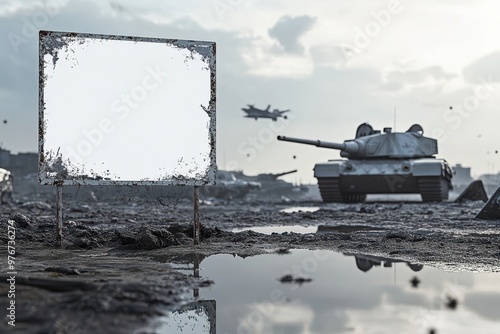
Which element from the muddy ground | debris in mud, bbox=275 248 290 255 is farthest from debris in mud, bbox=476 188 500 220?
debris in mud, bbox=275 248 290 255

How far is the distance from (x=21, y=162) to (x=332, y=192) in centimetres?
4598

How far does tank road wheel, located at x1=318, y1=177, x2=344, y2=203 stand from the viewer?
23.0m

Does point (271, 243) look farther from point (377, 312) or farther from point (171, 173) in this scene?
point (377, 312)

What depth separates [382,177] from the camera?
2258 centimetres

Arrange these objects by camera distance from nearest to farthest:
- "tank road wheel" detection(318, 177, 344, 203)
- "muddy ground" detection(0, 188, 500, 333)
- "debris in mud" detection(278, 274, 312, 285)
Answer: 1. "muddy ground" detection(0, 188, 500, 333)
2. "debris in mud" detection(278, 274, 312, 285)
3. "tank road wheel" detection(318, 177, 344, 203)

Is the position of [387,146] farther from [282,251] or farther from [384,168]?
[282,251]

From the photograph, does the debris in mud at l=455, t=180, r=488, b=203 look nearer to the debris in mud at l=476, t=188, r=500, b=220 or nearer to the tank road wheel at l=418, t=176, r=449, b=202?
the tank road wheel at l=418, t=176, r=449, b=202

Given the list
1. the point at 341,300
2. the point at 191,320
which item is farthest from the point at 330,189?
the point at 191,320

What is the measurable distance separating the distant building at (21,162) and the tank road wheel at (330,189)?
42.4 metres

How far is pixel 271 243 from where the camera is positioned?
6.96m

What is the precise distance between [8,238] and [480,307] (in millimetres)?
5345

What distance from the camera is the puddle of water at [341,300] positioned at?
2.79m

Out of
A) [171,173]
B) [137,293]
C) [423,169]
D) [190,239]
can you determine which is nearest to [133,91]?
[171,173]

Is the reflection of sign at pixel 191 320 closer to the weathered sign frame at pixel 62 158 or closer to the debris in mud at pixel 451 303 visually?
the debris in mud at pixel 451 303
